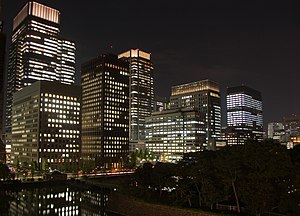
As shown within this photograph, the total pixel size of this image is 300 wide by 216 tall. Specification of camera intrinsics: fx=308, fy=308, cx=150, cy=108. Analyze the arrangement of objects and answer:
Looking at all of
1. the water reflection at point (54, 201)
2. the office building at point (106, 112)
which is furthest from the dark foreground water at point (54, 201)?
the office building at point (106, 112)

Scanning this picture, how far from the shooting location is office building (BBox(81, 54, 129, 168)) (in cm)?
17648

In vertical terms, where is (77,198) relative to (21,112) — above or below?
below

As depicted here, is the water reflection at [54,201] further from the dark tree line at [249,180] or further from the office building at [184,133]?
the office building at [184,133]

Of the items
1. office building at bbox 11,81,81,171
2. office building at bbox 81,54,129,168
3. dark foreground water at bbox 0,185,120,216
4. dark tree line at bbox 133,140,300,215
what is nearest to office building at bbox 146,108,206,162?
office building at bbox 81,54,129,168

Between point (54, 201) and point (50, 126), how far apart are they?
81871 mm

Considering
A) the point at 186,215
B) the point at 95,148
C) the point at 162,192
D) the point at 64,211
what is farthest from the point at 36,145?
the point at 186,215

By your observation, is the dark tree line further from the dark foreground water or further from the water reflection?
the water reflection

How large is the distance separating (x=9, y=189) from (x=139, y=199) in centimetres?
4729

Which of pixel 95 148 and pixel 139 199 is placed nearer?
pixel 139 199

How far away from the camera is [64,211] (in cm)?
5853

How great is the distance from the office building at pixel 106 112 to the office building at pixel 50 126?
23.7m

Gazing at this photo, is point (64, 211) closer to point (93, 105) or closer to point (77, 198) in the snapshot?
point (77, 198)

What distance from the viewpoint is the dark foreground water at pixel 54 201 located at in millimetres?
58444

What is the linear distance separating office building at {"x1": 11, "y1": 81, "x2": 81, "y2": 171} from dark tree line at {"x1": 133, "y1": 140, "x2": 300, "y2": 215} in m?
94.2
